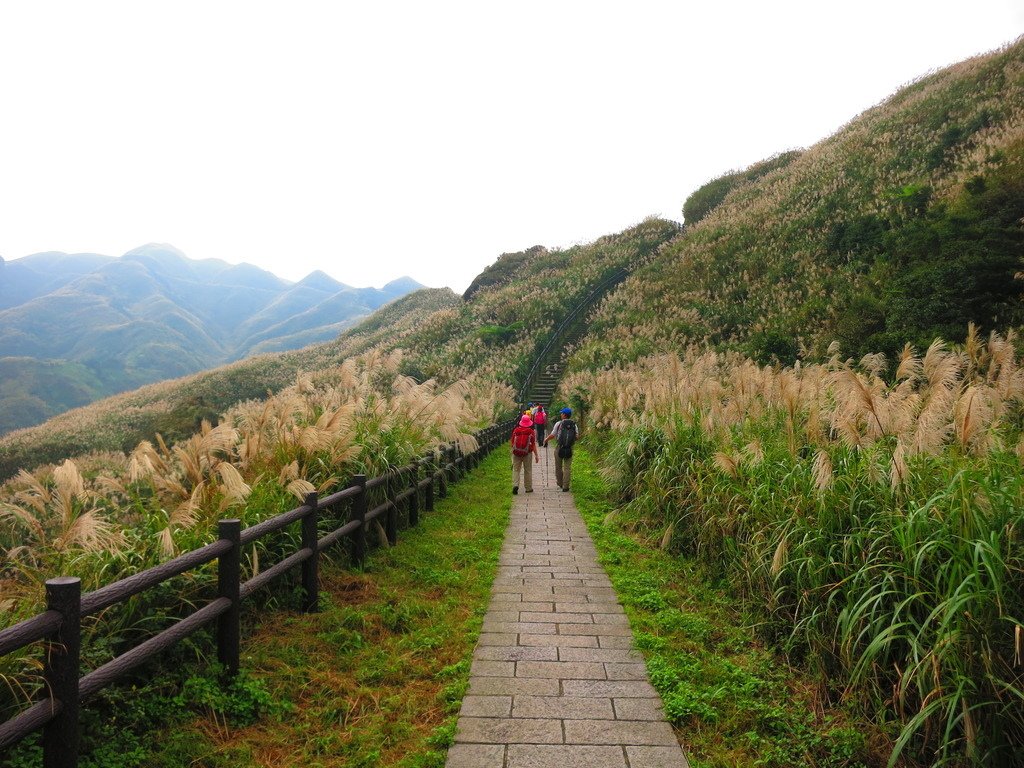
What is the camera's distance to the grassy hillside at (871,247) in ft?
48.2

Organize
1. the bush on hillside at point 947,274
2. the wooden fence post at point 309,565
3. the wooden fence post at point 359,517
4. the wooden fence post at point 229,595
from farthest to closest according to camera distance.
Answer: the bush on hillside at point 947,274 < the wooden fence post at point 359,517 < the wooden fence post at point 309,565 < the wooden fence post at point 229,595

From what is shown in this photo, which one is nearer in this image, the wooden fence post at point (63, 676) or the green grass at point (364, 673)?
the wooden fence post at point (63, 676)

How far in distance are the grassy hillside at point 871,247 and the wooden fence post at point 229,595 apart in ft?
48.5

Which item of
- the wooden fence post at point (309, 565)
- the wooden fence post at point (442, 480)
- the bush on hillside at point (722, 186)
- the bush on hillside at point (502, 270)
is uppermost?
the bush on hillside at point (722, 186)

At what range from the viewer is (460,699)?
3918 millimetres

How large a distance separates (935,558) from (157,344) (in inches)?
6122

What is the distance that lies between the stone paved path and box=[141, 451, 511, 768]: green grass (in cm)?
19

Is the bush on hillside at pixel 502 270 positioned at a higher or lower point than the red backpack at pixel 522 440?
higher

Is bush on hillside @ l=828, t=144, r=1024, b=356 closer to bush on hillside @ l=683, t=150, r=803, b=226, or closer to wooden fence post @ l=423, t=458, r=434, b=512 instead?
wooden fence post @ l=423, t=458, r=434, b=512

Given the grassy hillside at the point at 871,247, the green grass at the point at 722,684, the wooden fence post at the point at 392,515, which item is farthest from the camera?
the grassy hillside at the point at 871,247

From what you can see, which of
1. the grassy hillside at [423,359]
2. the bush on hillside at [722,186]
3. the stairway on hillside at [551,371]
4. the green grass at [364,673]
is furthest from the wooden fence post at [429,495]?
the bush on hillside at [722,186]

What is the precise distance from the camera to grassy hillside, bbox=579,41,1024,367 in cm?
1469

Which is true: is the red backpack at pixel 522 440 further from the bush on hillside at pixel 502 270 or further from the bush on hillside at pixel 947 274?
the bush on hillside at pixel 502 270

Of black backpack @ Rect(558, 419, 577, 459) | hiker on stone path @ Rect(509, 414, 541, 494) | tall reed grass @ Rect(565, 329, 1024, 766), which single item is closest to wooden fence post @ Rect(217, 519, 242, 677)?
tall reed grass @ Rect(565, 329, 1024, 766)
